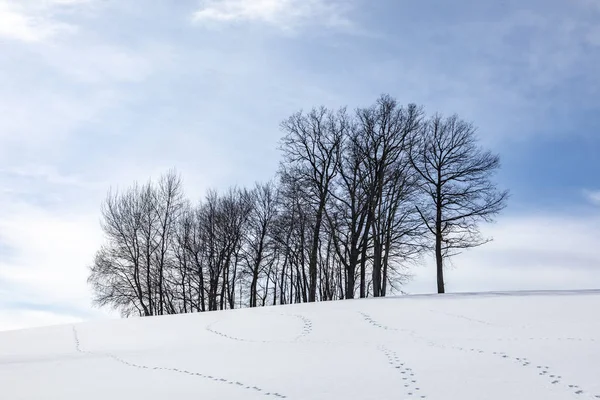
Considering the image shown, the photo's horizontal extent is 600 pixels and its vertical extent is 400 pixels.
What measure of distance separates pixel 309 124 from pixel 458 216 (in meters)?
9.03

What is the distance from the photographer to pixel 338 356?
9.99 m

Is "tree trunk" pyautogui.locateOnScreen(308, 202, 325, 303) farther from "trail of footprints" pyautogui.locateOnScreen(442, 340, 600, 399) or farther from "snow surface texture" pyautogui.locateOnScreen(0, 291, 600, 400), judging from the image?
"trail of footprints" pyautogui.locateOnScreen(442, 340, 600, 399)

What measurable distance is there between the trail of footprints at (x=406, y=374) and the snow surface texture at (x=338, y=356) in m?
0.02

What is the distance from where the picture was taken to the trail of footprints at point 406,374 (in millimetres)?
7160

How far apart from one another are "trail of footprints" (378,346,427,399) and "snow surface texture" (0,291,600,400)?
2 cm

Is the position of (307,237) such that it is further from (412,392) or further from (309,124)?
(412,392)

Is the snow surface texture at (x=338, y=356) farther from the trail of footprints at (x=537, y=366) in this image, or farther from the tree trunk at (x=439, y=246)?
the tree trunk at (x=439, y=246)

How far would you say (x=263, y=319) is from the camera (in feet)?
→ 52.5

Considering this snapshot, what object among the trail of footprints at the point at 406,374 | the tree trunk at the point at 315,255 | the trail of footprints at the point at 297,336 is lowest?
the trail of footprints at the point at 406,374

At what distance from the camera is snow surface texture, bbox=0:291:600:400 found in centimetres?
762

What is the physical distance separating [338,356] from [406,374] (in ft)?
6.68

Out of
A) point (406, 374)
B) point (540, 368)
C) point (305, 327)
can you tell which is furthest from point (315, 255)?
point (540, 368)

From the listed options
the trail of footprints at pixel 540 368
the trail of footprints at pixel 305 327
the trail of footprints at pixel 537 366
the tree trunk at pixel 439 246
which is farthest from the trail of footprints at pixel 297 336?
the tree trunk at pixel 439 246

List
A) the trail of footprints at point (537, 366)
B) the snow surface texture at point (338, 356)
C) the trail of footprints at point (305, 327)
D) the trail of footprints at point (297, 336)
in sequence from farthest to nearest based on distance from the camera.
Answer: the trail of footprints at point (305, 327)
the trail of footprints at point (297, 336)
the snow surface texture at point (338, 356)
the trail of footprints at point (537, 366)
